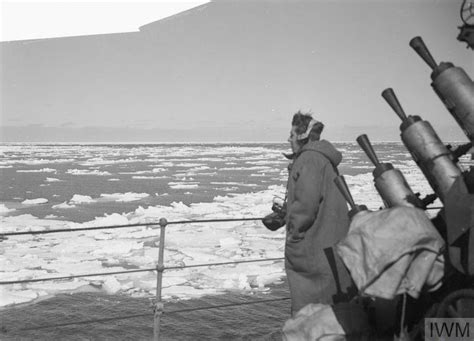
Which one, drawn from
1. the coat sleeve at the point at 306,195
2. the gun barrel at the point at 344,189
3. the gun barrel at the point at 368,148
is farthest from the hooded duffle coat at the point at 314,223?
the gun barrel at the point at 368,148

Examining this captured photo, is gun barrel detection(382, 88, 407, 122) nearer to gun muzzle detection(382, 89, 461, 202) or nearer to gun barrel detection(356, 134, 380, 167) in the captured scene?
gun muzzle detection(382, 89, 461, 202)

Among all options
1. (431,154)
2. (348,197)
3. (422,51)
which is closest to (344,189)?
(348,197)

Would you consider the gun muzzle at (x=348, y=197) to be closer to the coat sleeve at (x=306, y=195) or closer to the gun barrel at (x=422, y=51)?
the coat sleeve at (x=306, y=195)

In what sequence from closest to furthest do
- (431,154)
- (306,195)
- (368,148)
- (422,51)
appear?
(431,154) → (422,51) → (368,148) → (306,195)

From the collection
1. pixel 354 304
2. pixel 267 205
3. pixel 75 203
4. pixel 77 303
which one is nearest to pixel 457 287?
pixel 354 304

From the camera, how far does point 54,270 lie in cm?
1173

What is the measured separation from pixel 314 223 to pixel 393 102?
864 mm

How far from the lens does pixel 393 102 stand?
222 cm

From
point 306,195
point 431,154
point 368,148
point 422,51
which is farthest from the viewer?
point 306,195

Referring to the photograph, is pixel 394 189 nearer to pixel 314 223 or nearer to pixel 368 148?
pixel 368 148

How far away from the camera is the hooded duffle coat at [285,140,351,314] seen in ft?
8.70

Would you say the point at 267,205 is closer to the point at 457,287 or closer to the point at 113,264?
the point at 113,264

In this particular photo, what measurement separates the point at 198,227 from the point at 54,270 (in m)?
6.87

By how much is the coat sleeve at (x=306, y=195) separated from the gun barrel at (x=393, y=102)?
60cm
